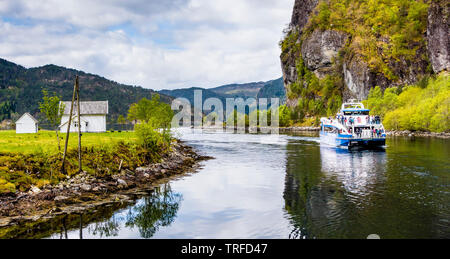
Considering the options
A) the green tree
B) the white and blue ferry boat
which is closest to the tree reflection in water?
the green tree

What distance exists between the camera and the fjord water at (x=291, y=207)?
699 inches

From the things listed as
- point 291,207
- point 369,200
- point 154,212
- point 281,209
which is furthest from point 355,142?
point 154,212

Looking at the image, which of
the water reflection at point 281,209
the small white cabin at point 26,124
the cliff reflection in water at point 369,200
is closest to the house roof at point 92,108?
the small white cabin at point 26,124

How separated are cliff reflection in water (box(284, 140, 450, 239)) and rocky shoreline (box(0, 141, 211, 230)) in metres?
12.7

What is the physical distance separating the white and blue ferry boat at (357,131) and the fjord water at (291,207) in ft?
75.8

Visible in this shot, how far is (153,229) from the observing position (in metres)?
18.7

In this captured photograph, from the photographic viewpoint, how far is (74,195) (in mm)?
23281

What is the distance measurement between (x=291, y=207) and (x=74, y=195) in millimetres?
14973

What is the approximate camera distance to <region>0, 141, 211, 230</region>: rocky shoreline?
763 inches

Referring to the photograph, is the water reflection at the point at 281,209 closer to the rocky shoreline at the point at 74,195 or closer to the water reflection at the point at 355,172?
the water reflection at the point at 355,172

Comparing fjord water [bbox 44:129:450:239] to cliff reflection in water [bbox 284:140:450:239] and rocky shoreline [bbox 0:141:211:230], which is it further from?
rocky shoreline [bbox 0:141:211:230]

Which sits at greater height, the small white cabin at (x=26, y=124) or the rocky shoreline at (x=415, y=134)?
the small white cabin at (x=26, y=124)
